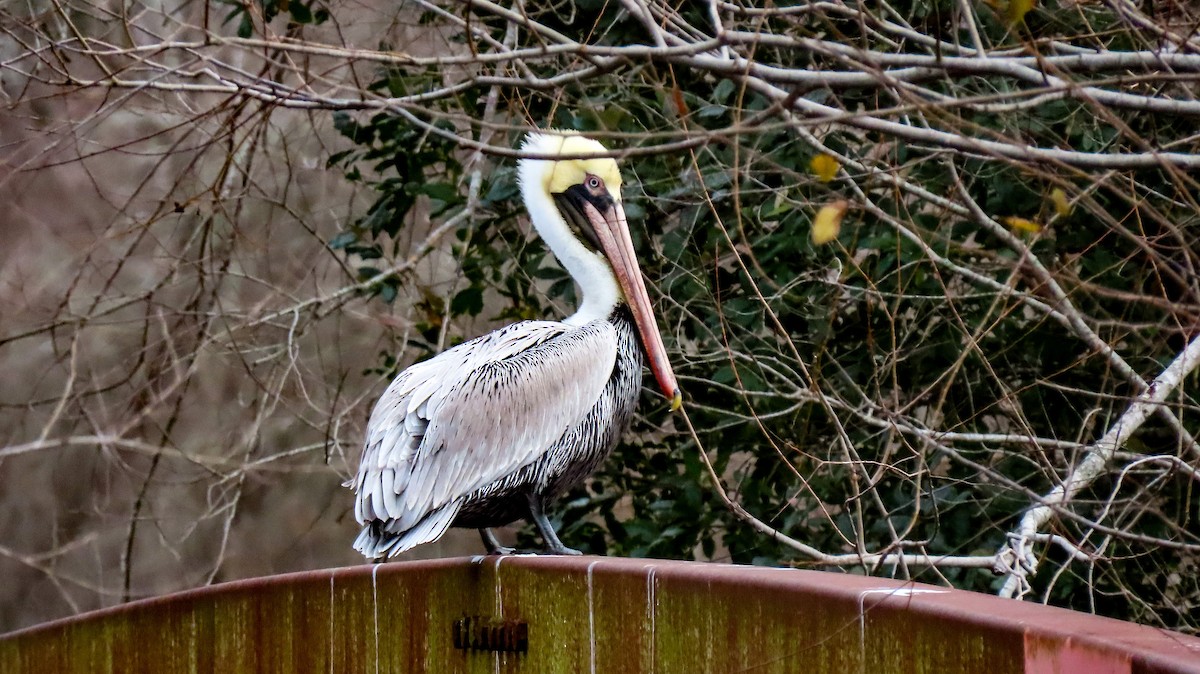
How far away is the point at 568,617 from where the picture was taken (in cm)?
352

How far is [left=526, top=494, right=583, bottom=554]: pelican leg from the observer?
14.5ft

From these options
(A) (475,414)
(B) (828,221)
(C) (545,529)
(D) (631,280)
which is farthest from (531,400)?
(B) (828,221)

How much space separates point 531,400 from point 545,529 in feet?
1.31

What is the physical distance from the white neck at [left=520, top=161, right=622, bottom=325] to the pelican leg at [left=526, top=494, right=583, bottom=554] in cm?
63

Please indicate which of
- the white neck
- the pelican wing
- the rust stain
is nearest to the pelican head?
the white neck

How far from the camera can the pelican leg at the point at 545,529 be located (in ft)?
14.5

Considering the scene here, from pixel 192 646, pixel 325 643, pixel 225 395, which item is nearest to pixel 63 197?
pixel 225 395

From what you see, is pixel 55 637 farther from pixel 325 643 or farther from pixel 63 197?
pixel 63 197

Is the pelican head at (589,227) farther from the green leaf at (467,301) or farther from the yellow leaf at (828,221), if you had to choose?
the yellow leaf at (828,221)

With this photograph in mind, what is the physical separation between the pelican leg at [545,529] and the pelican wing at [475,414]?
0.15m

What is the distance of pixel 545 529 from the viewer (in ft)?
14.8

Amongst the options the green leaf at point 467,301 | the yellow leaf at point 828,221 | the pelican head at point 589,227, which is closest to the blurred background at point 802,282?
the green leaf at point 467,301

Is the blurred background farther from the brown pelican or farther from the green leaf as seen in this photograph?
the brown pelican

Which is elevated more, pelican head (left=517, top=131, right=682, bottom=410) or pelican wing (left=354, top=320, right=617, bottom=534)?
pelican head (left=517, top=131, right=682, bottom=410)
